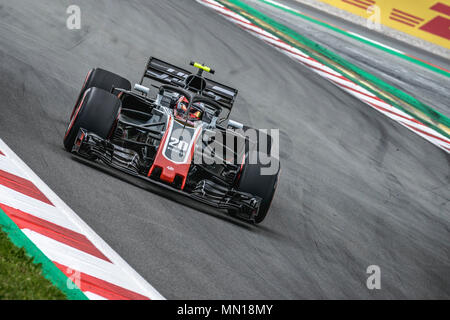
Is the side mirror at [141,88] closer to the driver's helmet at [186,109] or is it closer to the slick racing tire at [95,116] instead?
the driver's helmet at [186,109]

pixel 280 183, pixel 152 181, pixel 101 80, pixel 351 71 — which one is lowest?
pixel 152 181

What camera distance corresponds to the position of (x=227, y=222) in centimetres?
720

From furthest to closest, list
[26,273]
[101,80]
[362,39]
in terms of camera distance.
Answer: [362,39] < [101,80] < [26,273]

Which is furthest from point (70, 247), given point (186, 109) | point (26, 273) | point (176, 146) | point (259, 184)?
point (186, 109)

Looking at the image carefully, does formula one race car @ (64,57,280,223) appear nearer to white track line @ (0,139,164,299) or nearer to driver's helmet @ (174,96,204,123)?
driver's helmet @ (174,96,204,123)

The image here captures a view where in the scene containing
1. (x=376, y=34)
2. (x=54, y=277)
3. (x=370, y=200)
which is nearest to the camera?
(x=54, y=277)

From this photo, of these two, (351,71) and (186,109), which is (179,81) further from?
(351,71)

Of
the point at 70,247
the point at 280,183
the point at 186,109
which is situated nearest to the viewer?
the point at 70,247

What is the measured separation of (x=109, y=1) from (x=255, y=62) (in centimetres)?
402

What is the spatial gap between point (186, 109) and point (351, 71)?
912 centimetres

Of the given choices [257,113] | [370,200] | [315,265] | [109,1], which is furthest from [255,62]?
[315,265]

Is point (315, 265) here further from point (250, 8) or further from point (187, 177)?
point (250, 8)

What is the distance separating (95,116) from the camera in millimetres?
7238

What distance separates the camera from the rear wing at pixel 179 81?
9320mm
